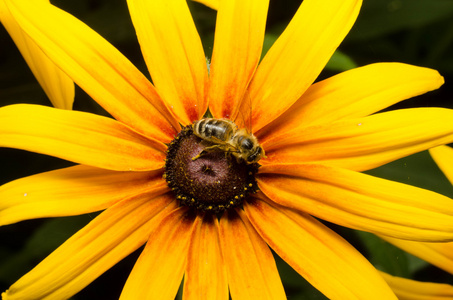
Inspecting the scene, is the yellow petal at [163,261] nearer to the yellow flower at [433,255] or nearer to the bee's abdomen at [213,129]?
the bee's abdomen at [213,129]

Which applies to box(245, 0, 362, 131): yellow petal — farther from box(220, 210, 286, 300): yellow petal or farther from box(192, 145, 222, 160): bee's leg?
box(220, 210, 286, 300): yellow petal

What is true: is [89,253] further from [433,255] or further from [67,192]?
[433,255]

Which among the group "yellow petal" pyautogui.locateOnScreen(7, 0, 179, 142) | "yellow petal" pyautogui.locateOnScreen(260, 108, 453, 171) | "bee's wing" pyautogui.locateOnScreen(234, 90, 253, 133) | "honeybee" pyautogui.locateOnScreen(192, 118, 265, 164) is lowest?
"yellow petal" pyautogui.locateOnScreen(260, 108, 453, 171)

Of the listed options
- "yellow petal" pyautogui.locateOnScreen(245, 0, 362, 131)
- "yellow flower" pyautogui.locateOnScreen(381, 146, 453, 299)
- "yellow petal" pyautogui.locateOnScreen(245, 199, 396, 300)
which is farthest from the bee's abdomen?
"yellow flower" pyautogui.locateOnScreen(381, 146, 453, 299)

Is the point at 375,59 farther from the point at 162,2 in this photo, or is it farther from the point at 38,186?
the point at 38,186

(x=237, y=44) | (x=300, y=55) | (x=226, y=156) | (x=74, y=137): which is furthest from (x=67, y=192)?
(x=300, y=55)

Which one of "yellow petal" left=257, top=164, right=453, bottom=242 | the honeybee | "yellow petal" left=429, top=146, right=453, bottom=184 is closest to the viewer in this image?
"yellow petal" left=257, top=164, right=453, bottom=242
